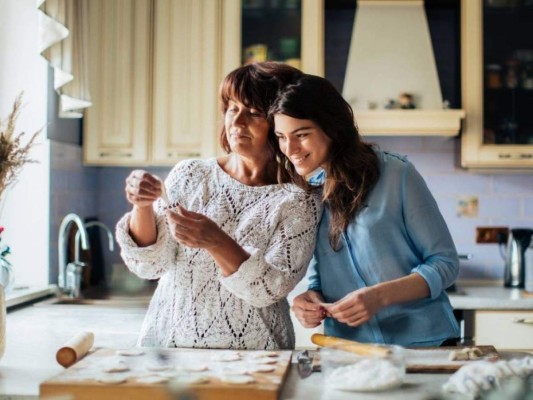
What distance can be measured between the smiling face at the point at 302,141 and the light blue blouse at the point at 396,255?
0.51 ft

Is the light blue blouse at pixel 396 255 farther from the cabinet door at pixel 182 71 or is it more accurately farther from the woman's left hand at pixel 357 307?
the cabinet door at pixel 182 71

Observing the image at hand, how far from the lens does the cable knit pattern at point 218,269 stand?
63.9 inches

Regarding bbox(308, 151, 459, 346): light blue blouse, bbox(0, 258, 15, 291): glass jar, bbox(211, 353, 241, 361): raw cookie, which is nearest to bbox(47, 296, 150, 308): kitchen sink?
bbox(0, 258, 15, 291): glass jar

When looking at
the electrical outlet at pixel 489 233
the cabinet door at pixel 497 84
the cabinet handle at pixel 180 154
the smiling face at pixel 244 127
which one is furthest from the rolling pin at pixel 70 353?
the electrical outlet at pixel 489 233

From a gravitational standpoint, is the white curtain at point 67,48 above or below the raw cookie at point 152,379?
above

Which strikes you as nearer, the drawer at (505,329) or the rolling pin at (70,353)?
the rolling pin at (70,353)

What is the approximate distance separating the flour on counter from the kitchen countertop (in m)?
0.01

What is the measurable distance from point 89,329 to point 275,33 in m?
1.53

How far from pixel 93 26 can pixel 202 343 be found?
2.00m

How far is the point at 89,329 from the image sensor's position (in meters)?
2.37

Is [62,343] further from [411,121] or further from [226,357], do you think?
[411,121]

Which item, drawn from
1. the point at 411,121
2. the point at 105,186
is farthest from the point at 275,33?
the point at 105,186

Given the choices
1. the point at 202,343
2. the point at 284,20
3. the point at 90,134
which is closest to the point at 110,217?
the point at 90,134

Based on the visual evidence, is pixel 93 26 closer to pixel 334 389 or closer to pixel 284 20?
pixel 284 20
